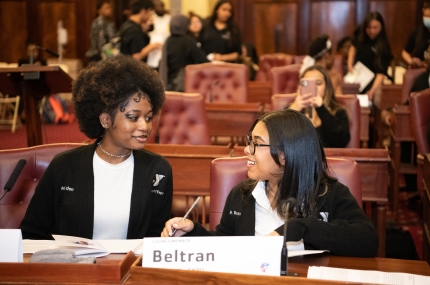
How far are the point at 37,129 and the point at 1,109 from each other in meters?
5.91

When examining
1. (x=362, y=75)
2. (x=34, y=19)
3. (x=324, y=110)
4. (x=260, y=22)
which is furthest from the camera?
(x=260, y=22)

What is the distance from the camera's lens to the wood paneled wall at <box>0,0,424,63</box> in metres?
11.8

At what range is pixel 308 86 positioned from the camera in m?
4.04

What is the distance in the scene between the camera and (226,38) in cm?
794

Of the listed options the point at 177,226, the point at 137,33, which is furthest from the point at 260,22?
the point at 177,226

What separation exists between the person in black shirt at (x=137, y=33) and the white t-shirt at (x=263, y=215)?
468 centimetres

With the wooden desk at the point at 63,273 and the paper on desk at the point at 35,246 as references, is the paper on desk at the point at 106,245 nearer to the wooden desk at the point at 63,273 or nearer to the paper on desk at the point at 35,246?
the paper on desk at the point at 35,246

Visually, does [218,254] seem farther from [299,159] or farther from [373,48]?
[373,48]

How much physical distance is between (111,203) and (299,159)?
763mm

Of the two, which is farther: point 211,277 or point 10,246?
point 10,246

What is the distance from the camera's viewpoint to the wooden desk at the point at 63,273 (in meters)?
1.64

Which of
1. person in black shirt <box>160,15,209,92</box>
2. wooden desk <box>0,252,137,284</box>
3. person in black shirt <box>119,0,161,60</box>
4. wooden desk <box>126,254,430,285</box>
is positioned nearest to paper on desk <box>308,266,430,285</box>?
wooden desk <box>126,254,430,285</box>

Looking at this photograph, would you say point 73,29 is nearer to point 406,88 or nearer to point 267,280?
point 406,88

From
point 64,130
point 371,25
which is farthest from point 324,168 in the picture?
point 64,130
